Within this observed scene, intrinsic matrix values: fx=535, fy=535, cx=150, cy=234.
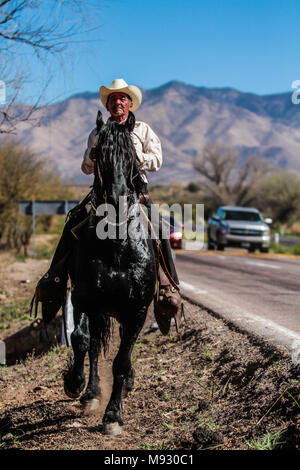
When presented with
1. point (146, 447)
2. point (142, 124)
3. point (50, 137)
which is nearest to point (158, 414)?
point (146, 447)

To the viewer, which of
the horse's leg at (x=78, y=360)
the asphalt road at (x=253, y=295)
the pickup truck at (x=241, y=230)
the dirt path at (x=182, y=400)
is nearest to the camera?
the dirt path at (x=182, y=400)

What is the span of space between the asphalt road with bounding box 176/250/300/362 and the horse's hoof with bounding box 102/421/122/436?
6.14ft

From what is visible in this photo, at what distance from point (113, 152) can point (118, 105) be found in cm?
131

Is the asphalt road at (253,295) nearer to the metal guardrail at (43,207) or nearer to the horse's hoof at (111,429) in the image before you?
the horse's hoof at (111,429)

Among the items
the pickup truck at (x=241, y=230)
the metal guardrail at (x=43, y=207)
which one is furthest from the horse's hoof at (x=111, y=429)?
the pickup truck at (x=241, y=230)

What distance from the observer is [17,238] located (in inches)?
1262

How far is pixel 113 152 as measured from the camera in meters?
4.81

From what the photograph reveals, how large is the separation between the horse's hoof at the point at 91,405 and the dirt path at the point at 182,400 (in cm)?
9

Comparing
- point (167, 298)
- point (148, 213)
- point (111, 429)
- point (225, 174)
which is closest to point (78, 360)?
point (111, 429)

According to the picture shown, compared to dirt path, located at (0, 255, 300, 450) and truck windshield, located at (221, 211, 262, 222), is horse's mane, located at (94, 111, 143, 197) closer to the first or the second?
dirt path, located at (0, 255, 300, 450)

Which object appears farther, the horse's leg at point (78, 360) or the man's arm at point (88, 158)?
the horse's leg at point (78, 360)

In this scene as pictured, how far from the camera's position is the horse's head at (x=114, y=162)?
15.5ft

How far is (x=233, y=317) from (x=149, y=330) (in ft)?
4.95

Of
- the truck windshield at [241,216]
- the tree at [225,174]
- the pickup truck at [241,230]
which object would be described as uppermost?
the tree at [225,174]
